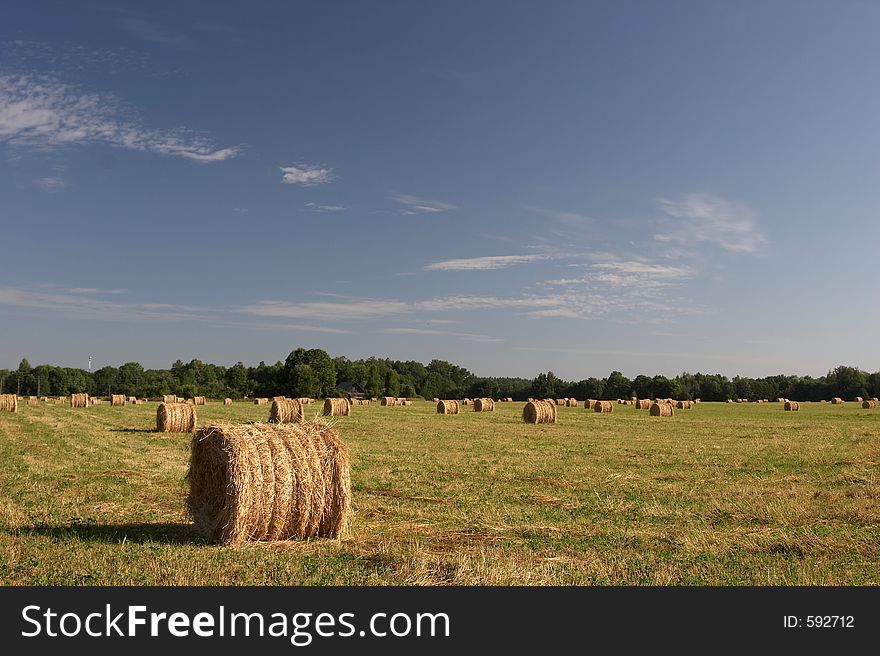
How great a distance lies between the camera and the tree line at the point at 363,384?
4579 inches

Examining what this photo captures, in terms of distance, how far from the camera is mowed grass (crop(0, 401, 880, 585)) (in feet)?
25.3

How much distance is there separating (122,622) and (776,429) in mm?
31527

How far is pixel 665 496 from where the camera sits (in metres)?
12.9

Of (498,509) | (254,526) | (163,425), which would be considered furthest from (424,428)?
(254,526)

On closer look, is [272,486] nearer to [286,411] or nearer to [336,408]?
[286,411]

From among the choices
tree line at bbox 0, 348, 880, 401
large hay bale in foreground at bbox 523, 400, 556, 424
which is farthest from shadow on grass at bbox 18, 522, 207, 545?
tree line at bbox 0, 348, 880, 401

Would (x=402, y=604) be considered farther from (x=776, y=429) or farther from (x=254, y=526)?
(x=776, y=429)

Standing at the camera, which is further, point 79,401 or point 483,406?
point 79,401

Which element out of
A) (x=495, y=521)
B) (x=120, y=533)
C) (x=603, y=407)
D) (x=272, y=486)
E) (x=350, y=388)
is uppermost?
(x=272, y=486)

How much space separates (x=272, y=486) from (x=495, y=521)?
331cm

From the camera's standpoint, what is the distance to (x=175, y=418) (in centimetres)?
2800

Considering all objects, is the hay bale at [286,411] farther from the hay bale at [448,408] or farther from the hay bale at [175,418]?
the hay bale at [448,408]

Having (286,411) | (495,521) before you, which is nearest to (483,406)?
(286,411)

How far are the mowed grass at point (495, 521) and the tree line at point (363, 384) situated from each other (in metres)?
85.7
